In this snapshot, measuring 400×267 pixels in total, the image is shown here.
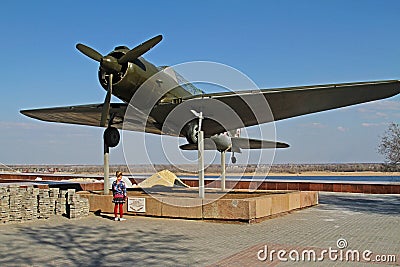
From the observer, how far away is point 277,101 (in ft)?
52.1

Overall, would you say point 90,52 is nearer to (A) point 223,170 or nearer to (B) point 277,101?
(B) point 277,101

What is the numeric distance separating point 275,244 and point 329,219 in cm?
561

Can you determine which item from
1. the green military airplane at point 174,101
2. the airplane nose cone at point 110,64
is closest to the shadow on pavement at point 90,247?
the green military airplane at point 174,101

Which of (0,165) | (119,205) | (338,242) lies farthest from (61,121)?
(0,165)

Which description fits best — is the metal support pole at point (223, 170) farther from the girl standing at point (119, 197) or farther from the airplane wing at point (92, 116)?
the girl standing at point (119, 197)

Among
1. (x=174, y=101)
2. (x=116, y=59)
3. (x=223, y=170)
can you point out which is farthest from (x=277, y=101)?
(x=223, y=170)

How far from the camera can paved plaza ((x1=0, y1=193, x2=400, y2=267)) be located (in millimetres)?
8445

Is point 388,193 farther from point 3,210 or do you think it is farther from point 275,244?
point 3,210

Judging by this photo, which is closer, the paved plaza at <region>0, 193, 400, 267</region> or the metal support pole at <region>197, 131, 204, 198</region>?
the paved plaza at <region>0, 193, 400, 267</region>

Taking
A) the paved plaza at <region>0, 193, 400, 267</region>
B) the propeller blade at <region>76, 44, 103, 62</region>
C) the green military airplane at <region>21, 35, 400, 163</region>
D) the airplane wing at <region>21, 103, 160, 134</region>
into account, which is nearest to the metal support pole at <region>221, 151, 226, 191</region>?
the green military airplane at <region>21, 35, 400, 163</region>

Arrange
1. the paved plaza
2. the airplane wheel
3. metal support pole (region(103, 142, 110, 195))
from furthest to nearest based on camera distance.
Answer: the airplane wheel < metal support pole (region(103, 142, 110, 195)) < the paved plaza

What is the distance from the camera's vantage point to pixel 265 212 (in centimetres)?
1466

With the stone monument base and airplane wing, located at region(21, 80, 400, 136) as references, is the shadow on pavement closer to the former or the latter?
the stone monument base

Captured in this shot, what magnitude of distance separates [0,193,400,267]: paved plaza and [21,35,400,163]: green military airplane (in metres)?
4.09
